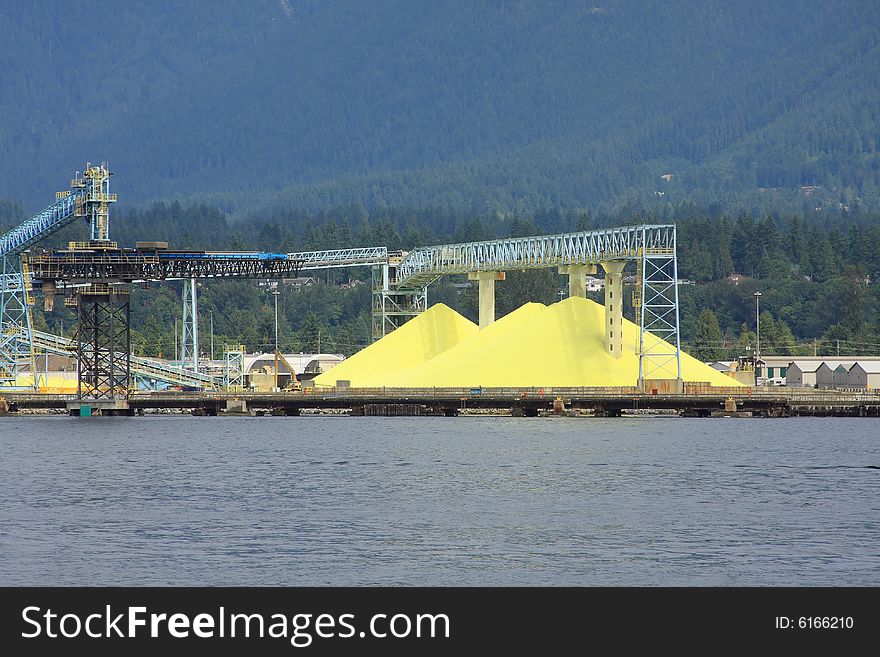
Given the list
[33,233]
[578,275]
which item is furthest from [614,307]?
[33,233]

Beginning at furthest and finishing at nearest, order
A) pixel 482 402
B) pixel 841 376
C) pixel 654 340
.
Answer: pixel 841 376 < pixel 654 340 < pixel 482 402

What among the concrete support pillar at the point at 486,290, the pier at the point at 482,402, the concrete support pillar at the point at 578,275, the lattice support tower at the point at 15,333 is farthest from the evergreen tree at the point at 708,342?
the lattice support tower at the point at 15,333

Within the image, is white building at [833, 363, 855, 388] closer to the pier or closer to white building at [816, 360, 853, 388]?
white building at [816, 360, 853, 388]

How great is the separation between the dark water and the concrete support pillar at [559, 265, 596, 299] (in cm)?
2835

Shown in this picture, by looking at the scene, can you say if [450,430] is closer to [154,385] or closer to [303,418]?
[303,418]

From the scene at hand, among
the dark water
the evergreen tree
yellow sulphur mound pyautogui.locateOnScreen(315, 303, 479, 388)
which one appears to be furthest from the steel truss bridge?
the evergreen tree

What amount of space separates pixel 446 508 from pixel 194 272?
6955 cm

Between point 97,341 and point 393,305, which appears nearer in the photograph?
point 97,341

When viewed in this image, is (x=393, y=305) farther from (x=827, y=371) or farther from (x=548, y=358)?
(x=827, y=371)

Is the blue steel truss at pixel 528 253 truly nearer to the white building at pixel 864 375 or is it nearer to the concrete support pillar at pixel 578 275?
the concrete support pillar at pixel 578 275

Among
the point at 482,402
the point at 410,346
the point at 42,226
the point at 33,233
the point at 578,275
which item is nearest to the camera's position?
the point at 482,402

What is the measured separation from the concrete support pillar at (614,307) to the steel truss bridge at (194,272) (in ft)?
0.30

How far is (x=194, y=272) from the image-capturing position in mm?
126375
